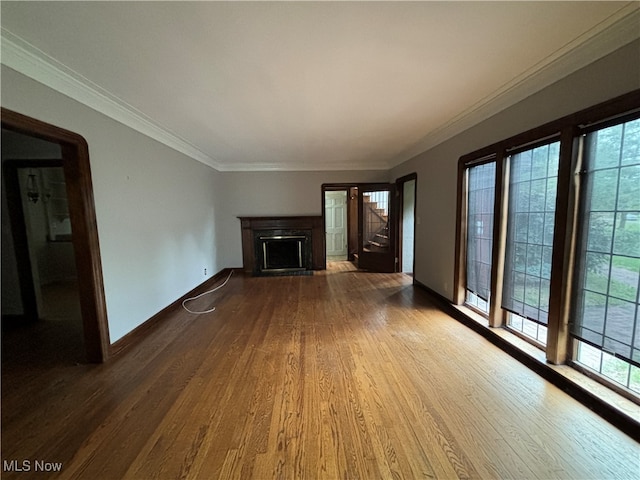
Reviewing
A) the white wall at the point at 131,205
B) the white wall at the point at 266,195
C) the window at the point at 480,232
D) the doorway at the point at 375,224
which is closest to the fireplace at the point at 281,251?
the white wall at the point at 266,195

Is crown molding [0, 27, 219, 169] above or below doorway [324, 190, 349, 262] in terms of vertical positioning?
above

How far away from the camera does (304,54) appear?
5.63ft

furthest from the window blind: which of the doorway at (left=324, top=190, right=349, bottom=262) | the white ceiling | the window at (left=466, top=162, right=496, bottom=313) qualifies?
the doorway at (left=324, top=190, right=349, bottom=262)

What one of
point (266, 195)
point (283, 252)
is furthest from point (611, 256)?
point (266, 195)

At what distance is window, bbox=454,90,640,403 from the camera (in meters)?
1.55

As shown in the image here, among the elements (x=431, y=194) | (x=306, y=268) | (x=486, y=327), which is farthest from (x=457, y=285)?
(x=306, y=268)

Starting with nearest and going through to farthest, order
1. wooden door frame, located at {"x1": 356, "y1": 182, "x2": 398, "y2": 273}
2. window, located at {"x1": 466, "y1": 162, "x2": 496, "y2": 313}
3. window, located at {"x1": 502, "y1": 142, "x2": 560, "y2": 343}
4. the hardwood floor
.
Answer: the hardwood floor → window, located at {"x1": 502, "y1": 142, "x2": 560, "y2": 343} → window, located at {"x1": 466, "y1": 162, "x2": 496, "y2": 313} → wooden door frame, located at {"x1": 356, "y1": 182, "x2": 398, "y2": 273}

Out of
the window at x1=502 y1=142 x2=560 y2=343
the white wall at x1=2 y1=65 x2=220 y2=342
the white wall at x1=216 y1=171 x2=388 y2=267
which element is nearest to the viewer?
the white wall at x1=2 y1=65 x2=220 y2=342

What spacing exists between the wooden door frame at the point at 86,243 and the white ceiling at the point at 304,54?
18.4 inches

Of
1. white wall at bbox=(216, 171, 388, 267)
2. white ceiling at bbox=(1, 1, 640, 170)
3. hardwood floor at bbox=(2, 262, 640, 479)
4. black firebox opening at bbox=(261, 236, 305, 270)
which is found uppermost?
white ceiling at bbox=(1, 1, 640, 170)

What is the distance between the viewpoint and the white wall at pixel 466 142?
1.55m

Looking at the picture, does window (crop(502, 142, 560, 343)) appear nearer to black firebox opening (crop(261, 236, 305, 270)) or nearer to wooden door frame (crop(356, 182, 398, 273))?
wooden door frame (crop(356, 182, 398, 273))

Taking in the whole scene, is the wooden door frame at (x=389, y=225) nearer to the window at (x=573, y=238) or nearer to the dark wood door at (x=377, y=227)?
the dark wood door at (x=377, y=227)

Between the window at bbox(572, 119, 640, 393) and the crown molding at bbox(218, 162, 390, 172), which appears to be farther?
the crown molding at bbox(218, 162, 390, 172)
